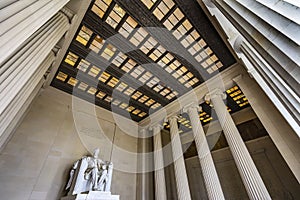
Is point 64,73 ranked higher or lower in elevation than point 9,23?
higher

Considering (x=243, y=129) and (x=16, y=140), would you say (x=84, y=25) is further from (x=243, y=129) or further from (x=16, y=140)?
(x=243, y=129)

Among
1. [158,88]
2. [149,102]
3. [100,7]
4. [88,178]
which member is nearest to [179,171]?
[88,178]

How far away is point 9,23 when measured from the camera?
1.91 m

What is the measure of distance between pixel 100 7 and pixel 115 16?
640 millimetres

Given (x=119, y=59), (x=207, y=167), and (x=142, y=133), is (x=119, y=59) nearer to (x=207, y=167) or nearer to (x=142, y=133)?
(x=142, y=133)

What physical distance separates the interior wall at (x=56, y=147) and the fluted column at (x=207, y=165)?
5579mm

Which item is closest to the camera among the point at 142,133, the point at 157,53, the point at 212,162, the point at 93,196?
the point at 93,196

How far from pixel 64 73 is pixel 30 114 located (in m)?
2.82

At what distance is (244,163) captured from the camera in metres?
5.49

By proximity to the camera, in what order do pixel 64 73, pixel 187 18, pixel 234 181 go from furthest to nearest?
1. pixel 234 181
2. pixel 64 73
3. pixel 187 18

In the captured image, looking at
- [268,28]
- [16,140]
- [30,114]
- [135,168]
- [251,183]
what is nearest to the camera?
[268,28]

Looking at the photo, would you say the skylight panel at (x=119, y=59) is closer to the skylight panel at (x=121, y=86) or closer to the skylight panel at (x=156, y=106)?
the skylight panel at (x=121, y=86)

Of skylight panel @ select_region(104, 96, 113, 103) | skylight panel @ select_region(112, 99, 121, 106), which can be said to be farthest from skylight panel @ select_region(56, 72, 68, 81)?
skylight panel @ select_region(112, 99, 121, 106)

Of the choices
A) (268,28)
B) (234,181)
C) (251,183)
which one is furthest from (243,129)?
(268,28)
